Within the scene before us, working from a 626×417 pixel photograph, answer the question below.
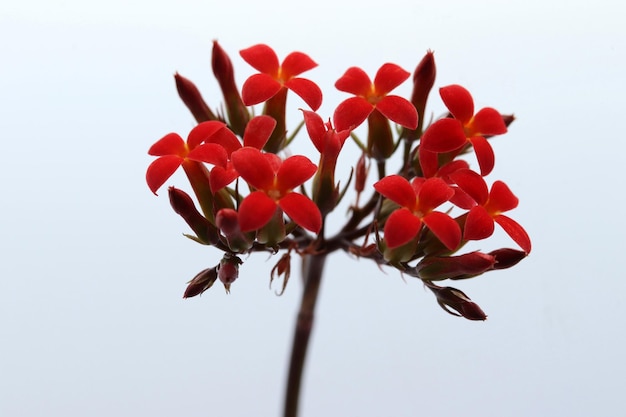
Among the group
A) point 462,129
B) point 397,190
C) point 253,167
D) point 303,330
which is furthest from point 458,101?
point 303,330

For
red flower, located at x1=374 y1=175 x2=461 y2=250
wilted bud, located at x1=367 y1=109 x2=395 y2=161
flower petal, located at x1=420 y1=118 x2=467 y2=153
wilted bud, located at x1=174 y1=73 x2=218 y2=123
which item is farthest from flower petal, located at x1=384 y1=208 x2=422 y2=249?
wilted bud, located at x1=174 y1=73 x2=218 y2=123

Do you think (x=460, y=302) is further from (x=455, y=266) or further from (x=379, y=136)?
(x=379, y=136)

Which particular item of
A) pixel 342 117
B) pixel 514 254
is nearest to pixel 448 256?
pixel 514 254

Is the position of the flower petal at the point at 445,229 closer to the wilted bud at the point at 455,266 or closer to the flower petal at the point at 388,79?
the wilted bud at the point at 455,266

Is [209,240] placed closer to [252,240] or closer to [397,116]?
[252,240]

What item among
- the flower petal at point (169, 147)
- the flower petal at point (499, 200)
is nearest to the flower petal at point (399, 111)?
the flower petal at point (499, 200)

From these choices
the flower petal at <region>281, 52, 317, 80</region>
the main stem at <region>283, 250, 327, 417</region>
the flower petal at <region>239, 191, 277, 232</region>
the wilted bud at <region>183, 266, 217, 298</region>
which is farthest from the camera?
the main stem at <region>283, 250, 327, 417</region>

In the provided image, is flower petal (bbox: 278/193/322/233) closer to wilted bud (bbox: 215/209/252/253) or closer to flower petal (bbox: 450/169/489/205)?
wilted bud (bbox: 215/209/252/253)
